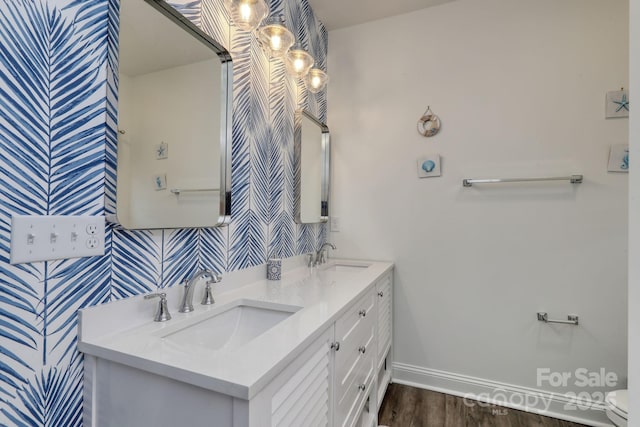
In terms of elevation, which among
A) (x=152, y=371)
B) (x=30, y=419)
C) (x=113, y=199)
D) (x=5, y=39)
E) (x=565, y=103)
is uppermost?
(x=565, y=103)

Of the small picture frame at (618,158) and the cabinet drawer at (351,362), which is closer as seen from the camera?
the cabinet drawer at (351,362)

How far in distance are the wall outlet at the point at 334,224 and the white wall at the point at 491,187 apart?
4 centimetres

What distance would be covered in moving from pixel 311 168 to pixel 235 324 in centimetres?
123

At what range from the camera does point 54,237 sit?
76 cm

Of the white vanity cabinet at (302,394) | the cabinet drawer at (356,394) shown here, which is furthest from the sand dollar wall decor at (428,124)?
the white vanity cabinet at (302,394)

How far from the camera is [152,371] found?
2.39 feet

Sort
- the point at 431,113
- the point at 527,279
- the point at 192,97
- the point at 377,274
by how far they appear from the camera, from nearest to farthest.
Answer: the point at 192,97, the point at 377,274, the point at 527,279, the point at 431,113

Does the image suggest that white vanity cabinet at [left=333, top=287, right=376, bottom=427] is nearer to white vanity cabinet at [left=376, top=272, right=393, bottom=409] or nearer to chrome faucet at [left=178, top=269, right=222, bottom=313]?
white vanity cabinet at [left=376, top=272, right=393, bottom=409]

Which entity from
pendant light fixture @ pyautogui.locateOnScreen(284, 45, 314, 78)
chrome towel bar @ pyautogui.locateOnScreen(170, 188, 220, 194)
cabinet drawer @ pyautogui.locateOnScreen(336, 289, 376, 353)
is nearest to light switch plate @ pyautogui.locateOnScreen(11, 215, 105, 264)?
chrome towel bar @ pyautogui.locateOnScreen(170, 188, 220, 194)

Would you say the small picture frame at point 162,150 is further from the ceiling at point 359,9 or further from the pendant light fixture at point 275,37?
the ceiling at point 359,9

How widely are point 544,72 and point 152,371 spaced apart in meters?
2.46

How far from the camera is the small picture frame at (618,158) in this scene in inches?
67.4

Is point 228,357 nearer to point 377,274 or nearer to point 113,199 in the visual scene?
point 113,199

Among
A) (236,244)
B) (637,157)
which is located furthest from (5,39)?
(637,157)
